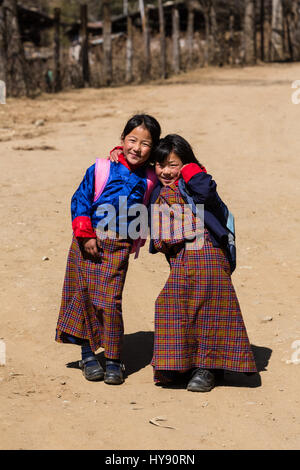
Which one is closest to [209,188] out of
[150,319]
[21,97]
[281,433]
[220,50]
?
[281,433]

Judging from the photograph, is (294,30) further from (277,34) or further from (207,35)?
(207,35)

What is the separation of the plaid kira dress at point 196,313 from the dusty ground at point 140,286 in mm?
177

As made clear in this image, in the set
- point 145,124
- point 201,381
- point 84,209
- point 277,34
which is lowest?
point 201,381

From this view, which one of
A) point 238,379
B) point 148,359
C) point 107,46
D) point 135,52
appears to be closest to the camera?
point 238,379

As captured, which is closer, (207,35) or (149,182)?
(149,182)

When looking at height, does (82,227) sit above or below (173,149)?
below

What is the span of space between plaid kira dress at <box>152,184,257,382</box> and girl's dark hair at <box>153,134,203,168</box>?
0.54 feet

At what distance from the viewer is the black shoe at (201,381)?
3809 mm

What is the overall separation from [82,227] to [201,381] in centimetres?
97

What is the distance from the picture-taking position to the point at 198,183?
12.0ft

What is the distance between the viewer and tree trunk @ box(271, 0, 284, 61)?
69.2 ft

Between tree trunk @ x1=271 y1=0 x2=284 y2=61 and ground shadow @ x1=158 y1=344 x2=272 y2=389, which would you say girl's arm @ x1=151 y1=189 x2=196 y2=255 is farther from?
tree trunk @ x1=271 y1=0 x2=284 y2=61

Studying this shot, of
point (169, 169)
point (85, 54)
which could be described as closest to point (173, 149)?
point (169, 169)

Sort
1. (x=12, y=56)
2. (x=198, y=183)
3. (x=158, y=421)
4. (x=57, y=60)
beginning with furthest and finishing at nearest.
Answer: (x=57, y=60), (x=12, y=56), (x=198, y=183), (x=158, y=421)
